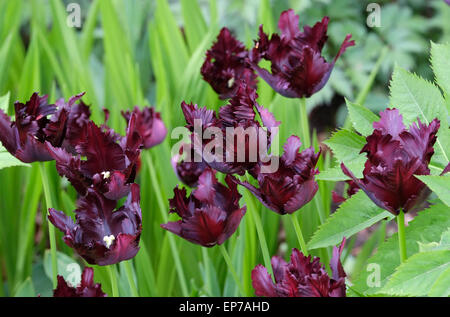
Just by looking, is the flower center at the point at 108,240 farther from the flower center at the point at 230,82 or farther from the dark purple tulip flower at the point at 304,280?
the flower center at the point at 230,82

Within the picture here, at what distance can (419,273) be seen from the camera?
0.43 m

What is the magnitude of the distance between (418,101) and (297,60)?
0.47 feet

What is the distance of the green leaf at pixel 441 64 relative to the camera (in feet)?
1.89

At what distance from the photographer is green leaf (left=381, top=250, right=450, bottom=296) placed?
1.39 feet

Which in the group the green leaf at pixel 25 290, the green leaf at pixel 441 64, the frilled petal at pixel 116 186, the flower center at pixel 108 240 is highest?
the green leaf at pixel 441 64

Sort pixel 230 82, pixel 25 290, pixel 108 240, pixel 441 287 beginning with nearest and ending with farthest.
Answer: pixel 441 287 → pixel 108 240 → pixel 230 82 → pixel 25 290

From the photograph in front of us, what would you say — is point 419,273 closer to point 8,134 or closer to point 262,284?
point 262,284

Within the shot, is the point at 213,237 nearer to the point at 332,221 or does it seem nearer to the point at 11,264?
the point at 332,221

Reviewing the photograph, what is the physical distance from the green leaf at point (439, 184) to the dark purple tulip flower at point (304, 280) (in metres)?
0.08

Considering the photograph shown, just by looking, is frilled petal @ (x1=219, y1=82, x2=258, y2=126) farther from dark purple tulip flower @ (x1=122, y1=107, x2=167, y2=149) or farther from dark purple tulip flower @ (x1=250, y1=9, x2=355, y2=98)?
dark purple tulip flower @ (x1=122, y1=107, x2=167, y2=149)

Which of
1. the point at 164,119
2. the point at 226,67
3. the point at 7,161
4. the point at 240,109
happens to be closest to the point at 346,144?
the point at 240,109

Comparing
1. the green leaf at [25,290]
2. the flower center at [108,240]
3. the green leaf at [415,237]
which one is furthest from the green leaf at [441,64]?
the green leaf at [25,290]

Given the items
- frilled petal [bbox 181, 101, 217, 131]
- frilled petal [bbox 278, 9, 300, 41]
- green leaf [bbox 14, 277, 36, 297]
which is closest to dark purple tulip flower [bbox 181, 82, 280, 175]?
frilled petal [bbox 181, 101, 217, 131]

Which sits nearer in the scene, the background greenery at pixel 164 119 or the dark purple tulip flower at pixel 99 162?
the dark purple tulip flower at pixel 99 162
